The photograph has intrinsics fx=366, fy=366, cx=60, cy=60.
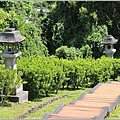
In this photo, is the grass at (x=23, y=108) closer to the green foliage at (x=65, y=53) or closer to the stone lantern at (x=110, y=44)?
the stone lantern at (x=110, y=44)

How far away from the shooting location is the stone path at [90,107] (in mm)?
6379

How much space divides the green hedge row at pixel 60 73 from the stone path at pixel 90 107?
1.74m

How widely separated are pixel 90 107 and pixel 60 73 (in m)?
4.31

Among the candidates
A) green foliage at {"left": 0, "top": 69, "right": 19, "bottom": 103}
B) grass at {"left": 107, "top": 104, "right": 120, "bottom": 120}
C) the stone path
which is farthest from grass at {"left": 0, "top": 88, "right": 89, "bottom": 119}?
grass at {"left": 107, "top": 104, "right": 120, "bottom": 120}

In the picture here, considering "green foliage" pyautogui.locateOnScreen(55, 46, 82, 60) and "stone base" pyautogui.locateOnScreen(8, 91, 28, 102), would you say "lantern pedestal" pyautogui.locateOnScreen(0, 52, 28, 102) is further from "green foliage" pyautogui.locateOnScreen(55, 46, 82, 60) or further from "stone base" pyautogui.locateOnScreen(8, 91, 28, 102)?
"green foliage" pyautogui.locateOnScreen(55, 46, 82, 60)

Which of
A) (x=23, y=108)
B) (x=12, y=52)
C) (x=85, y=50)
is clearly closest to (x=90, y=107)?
(x=23, y=108)

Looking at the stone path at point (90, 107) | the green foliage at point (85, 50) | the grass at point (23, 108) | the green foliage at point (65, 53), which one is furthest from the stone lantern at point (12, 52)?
the green foliage at point (85, 50)

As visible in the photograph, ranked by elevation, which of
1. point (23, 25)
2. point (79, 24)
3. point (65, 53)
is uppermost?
point (23, 25)

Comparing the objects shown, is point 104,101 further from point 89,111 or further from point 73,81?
point 73,81

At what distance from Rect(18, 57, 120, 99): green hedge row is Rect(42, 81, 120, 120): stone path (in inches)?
68.6

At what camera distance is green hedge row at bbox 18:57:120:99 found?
10.7 metres

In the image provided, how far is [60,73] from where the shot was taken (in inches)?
453

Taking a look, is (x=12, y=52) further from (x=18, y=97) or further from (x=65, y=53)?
(x=65, y=53)

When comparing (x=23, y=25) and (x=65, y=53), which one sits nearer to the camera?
(x=23, y=25)
